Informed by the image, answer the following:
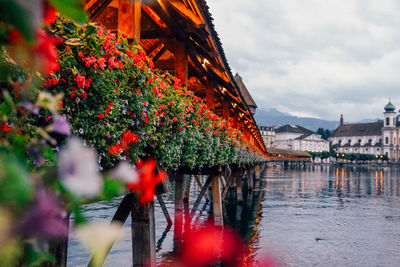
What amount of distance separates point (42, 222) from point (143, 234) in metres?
5.28

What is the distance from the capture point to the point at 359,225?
17125 mm

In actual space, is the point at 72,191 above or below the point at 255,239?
above

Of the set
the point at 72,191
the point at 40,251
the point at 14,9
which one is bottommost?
the point at 40,251

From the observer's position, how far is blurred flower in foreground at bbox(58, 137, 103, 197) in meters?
0.55

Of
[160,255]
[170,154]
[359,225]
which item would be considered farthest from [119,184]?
[359,225]

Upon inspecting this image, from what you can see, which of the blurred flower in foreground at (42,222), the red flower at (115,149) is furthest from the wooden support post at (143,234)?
the blurred flower in foreground at (42,222)

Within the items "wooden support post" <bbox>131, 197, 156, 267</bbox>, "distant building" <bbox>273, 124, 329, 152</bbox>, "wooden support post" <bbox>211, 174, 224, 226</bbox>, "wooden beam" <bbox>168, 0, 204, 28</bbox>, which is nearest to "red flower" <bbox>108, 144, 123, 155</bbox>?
"wooden support post" <bbox>131, 197, 156, 267</bbox>

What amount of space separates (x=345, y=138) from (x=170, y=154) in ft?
572

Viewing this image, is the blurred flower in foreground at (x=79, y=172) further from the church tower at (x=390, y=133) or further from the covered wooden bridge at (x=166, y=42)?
the church tower at (x=390, y=133)

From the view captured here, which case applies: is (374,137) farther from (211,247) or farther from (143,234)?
(143,234)

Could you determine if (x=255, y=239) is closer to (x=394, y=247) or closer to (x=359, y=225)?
(x=394, y=247)

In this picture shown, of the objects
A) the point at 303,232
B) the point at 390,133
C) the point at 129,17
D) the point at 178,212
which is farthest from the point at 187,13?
the point at 390,133

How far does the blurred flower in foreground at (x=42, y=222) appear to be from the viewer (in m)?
0.55

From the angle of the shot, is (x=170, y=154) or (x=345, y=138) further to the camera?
(x=345, y=138)
